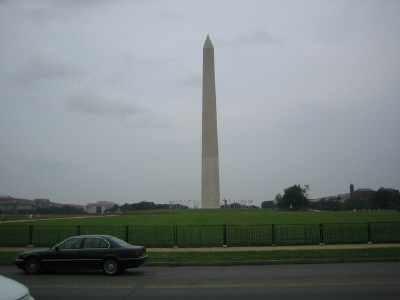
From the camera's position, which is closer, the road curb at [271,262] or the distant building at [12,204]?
the road curb at [271,262]

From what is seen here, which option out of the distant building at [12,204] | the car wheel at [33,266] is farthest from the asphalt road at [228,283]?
the distant building at [12,204]

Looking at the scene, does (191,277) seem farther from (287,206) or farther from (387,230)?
(287,206)

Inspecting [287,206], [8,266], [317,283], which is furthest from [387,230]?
[287,206]

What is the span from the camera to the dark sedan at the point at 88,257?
13.6 metres

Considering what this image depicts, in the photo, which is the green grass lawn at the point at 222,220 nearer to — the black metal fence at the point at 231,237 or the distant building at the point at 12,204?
the black metal fence at the point at 231,237

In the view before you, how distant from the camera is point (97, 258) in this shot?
1373 centimetres

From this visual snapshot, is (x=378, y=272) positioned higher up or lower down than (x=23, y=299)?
lower down

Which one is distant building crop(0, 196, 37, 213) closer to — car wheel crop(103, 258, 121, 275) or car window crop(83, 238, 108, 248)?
car window crop(83, 238, 108, 248)

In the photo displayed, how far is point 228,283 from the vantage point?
11.6 m

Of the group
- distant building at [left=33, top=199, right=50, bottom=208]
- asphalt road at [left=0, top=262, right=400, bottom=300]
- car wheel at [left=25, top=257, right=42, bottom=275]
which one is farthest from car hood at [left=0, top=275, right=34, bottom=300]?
distant building at [left=33, top=199, right=50, bottom=208]

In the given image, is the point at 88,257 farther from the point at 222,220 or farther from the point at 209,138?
the point at 209,138

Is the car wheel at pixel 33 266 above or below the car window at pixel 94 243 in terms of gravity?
below

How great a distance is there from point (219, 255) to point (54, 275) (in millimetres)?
6891

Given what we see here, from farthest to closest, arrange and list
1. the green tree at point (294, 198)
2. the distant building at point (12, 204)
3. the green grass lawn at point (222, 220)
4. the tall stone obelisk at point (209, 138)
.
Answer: the distant building at point (12, 204)
the green tree at point (294, 198)
the tall stone obelisk at point (209, 138)
the green grass lawn at point (222, 220)
